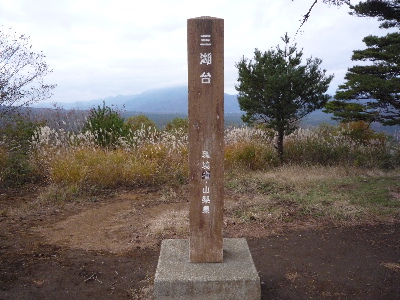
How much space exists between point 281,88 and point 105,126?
4262 mm

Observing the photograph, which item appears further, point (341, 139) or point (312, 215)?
point (341, 139)

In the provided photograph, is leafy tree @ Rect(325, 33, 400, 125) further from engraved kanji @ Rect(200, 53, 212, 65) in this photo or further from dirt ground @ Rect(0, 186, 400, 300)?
engraved kanji @ Rect(200, 53, 212, 65)

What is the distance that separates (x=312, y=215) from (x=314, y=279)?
2.03 m

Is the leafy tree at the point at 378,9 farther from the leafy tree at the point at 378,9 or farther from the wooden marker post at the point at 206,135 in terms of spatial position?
the wooden marker post at the point at 206,135

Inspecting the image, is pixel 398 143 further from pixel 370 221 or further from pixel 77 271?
pixel 77 271

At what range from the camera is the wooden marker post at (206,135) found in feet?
10.8

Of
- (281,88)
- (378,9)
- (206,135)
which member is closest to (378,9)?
(378,9)

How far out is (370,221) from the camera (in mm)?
5664

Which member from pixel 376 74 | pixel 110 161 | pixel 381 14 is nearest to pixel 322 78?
pixel 376 74

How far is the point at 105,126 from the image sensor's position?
9.76 m

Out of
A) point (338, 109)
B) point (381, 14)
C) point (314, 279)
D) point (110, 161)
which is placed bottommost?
point (314, 279)

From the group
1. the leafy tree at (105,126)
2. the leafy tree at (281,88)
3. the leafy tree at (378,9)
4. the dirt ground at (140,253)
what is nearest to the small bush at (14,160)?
the dirt ground at (140,253)

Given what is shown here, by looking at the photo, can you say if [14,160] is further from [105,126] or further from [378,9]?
[378,9]

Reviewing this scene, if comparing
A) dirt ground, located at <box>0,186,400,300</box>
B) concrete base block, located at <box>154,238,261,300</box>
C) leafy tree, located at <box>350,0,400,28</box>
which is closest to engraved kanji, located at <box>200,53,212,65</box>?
concrete base block, located at <box>154,238,261,300</box>
